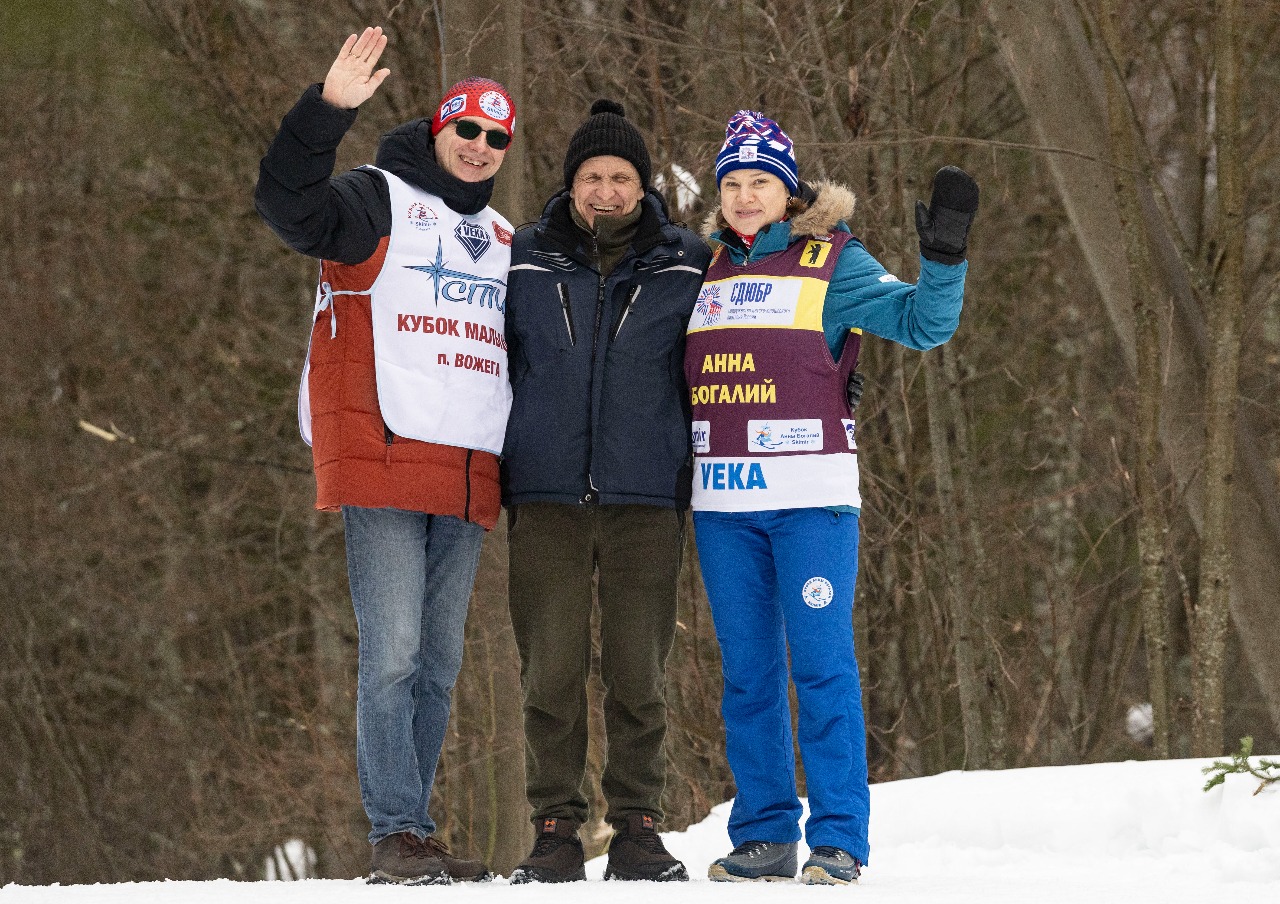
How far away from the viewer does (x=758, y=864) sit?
12.9 feet

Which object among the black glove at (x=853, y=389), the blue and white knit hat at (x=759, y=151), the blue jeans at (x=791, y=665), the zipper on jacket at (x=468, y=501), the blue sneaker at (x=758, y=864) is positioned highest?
the blue and white knit hat at (x=759, y=151)

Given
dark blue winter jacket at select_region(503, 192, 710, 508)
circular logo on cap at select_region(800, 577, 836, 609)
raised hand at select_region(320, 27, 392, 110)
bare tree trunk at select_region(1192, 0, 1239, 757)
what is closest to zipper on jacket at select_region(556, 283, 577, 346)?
dark blue winter jacket at select_region(503, 192, 710, 508)

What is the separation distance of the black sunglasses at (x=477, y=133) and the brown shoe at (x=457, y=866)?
1.71 m

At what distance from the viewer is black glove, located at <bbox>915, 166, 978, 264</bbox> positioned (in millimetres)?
3764

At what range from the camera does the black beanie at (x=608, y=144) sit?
413 centimetres

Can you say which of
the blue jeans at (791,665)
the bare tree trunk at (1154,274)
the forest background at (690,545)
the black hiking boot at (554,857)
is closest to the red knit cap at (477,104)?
the blue jeans at (791,665)

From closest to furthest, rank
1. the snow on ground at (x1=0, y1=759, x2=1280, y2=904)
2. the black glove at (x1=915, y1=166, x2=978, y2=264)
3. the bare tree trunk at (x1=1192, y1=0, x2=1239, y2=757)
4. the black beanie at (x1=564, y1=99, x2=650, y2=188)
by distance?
the snow on ground at (x1=0, y1=759, x2=1280, y2=904)
the black glove at (x1=915, y1=166, x2=978, y2=264)
the black beanie at (x1=564, y1=99, x2=650, y2=188)
the bare tree trunk at (x1=1192, y1=0, x2=1239, y2=757)

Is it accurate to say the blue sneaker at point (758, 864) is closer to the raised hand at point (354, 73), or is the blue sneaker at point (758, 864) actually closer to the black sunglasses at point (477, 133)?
the black sunglasses at point (477, 133)

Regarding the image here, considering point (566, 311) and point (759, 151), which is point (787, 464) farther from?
point (759, 151)

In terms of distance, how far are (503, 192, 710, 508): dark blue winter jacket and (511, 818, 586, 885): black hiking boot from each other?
0.81m

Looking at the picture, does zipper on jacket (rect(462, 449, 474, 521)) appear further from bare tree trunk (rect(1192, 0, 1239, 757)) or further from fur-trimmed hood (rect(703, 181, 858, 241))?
bare tree trunk (rect(1192, 0, 1239, 757))

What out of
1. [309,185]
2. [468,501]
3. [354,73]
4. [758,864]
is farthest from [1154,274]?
[309,185]

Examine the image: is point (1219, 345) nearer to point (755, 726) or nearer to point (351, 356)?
point (755, 726)

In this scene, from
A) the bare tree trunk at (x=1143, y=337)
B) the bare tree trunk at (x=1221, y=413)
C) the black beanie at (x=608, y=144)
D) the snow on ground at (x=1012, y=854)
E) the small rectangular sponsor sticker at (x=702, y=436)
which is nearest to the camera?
the snow on ground at (x=1012, y=854)
